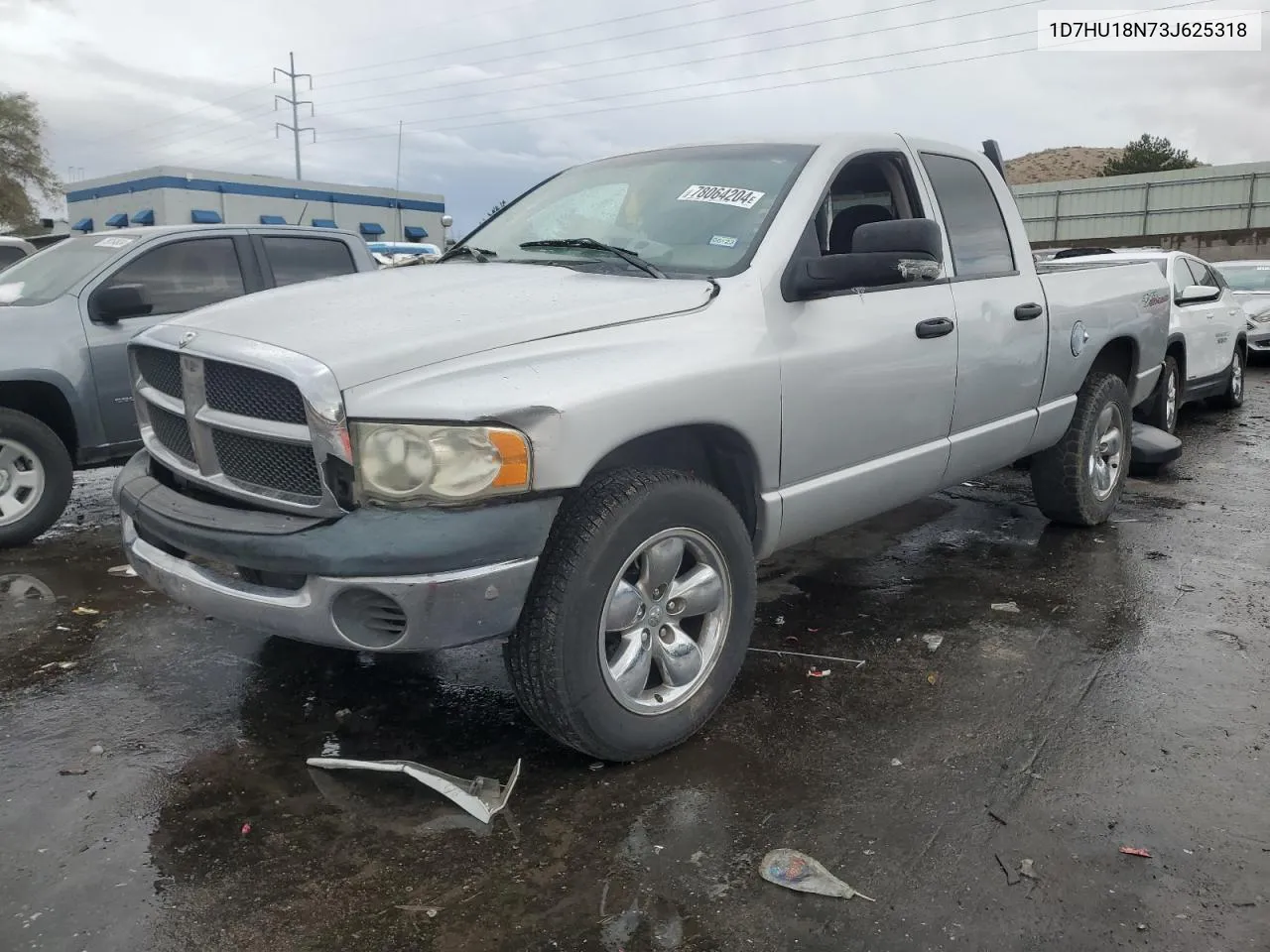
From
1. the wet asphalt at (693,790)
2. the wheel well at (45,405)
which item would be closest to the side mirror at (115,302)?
the wheel well at (45,405)

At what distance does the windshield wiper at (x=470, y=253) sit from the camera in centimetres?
396

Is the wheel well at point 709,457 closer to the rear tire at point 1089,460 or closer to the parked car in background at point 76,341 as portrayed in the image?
the rear tire at point 1089,460

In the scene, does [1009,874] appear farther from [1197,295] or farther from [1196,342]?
[1197,295]

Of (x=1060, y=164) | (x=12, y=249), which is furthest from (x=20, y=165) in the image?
(x=1060, y=164)

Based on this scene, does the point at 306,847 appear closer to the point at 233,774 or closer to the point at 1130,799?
the point at 233,774

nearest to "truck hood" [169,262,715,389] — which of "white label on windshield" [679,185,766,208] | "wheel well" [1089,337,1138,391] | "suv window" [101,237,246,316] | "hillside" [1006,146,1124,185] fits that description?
"white label on windshield" [679,185,766,208]

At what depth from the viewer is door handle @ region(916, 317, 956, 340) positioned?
12.5 ft

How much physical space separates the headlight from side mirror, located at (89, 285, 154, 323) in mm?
3603

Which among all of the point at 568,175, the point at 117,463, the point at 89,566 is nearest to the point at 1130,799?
the point at 568,175

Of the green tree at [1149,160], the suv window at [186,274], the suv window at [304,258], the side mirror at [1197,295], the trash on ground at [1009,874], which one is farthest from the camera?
the green tree at [1149,160]

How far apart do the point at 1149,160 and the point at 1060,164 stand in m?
34.5

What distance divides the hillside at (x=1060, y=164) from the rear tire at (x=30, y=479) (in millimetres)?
94956

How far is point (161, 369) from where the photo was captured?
3232 mm

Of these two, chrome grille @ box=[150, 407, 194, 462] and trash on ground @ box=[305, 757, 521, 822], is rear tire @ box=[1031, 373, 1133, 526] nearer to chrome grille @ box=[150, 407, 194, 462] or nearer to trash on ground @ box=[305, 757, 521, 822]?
trash on ground @ box=[305, 757, 521, 822]
